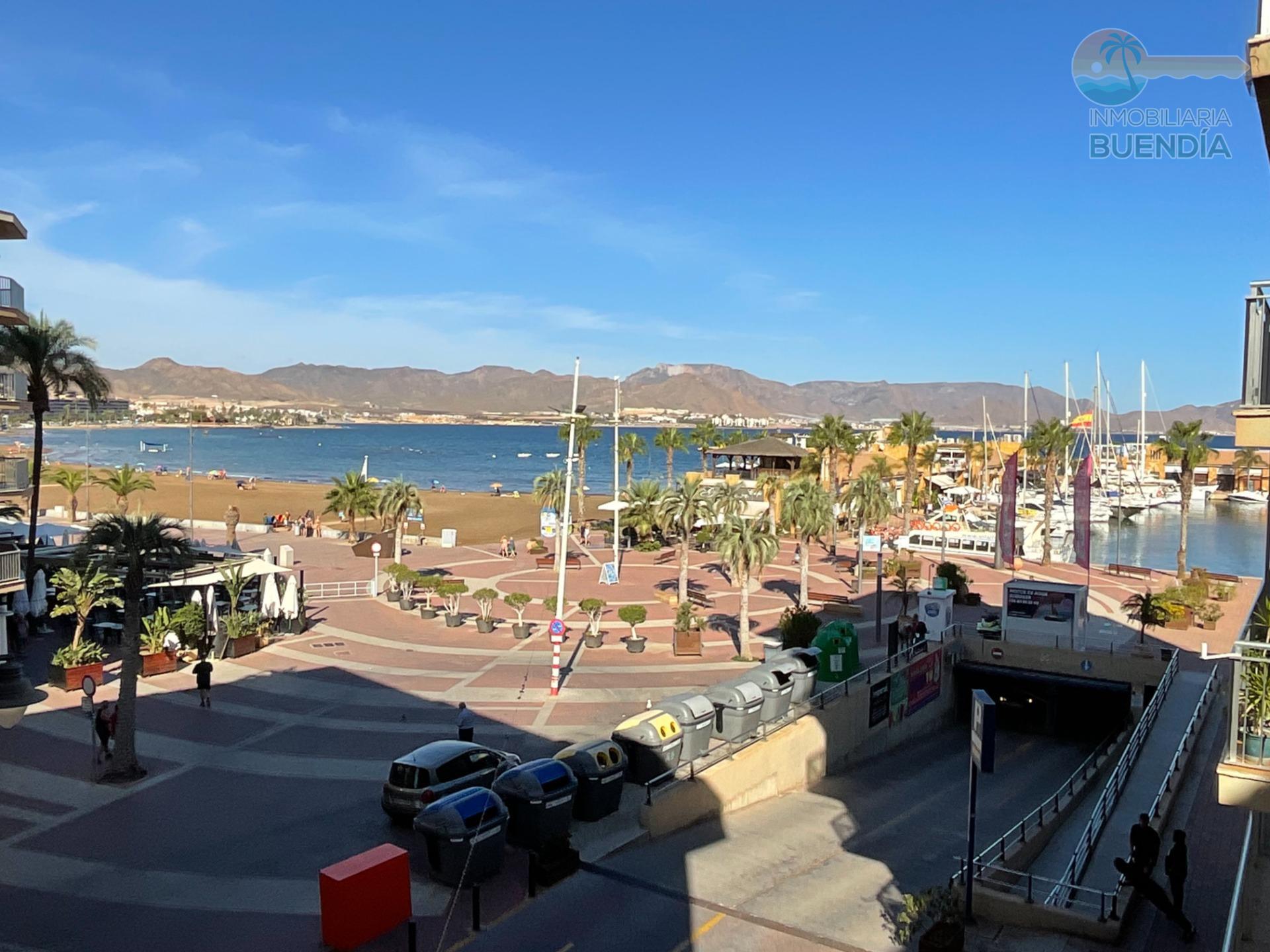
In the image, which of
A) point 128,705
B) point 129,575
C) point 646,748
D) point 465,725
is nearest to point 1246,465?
point 646,748

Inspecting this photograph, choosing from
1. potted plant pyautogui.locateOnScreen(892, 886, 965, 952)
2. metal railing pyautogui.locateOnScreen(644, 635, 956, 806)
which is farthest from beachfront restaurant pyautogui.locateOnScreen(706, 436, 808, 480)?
potted plant pyautogui.locateOnScreen(892, 886, 965, 952)

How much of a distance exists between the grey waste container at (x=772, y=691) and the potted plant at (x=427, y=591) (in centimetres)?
1419

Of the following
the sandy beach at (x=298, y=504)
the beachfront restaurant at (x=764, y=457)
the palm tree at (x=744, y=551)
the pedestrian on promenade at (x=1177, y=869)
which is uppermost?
→ the beachfront restaurant at (x=764, y=457)

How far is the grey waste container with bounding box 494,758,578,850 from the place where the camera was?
41.3ft

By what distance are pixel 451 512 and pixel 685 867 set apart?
6147cm

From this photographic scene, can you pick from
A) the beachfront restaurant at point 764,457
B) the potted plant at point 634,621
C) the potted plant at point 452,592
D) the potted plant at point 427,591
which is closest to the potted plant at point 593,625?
the potted plant at point 634,621

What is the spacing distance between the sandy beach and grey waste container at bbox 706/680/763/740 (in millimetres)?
36180

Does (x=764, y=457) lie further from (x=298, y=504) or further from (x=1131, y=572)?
(x=298, y=504)

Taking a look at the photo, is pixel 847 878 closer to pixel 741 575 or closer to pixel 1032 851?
pixel 1032 851

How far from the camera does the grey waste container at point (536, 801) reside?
41.3 ft

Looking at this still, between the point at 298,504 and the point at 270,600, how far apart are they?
55.0 meters

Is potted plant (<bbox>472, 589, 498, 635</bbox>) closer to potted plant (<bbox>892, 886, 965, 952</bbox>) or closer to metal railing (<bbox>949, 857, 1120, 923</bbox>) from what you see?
metal railing (<bbox>949, 857, 1120, 923</bbox>)

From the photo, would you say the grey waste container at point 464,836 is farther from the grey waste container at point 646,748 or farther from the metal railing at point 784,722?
the grey waste container at point 646,748

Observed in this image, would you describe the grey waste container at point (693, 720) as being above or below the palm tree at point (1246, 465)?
below
